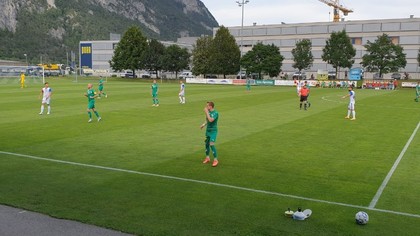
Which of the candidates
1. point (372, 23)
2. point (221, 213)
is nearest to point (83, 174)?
point (221, 213)

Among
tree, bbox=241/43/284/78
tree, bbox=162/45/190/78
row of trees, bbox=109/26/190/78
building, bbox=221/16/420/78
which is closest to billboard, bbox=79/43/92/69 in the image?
row of trees, bbox=109/26/190/78

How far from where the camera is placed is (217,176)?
489 inches

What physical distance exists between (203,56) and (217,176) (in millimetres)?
91203

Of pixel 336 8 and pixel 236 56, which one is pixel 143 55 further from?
pixel 336 8

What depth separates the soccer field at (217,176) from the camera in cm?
888

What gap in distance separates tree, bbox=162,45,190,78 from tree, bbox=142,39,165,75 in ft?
3.78

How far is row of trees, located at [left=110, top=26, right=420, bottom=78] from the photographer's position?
290ft

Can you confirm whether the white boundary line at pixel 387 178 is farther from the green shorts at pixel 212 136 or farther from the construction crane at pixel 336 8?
the construction crane at pixel 336 8

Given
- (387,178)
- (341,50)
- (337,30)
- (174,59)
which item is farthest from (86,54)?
(387,178)

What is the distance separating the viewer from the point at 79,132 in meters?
20.2

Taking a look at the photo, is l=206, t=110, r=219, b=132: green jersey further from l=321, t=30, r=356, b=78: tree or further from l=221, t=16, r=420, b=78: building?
l=221, t=16, r=420, b=78: building

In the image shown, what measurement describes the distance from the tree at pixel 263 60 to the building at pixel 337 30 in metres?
4.88

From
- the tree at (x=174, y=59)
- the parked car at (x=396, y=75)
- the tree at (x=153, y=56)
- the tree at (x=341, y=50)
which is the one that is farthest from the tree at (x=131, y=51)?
the parked car at (x=396, y=75)

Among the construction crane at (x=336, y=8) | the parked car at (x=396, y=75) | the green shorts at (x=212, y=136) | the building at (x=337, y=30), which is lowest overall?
the green shorts at (x=212, y=136)
